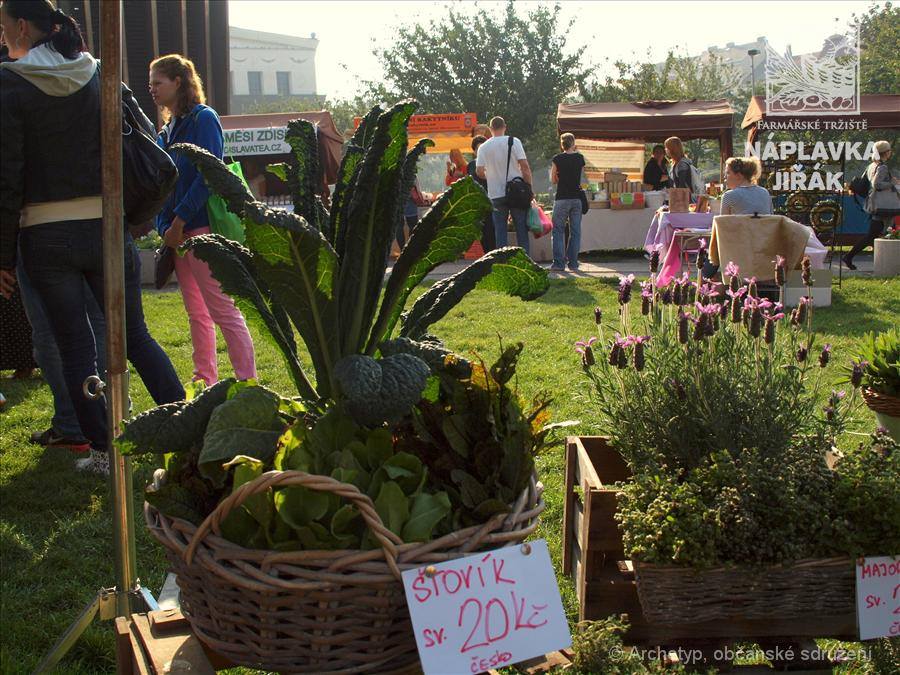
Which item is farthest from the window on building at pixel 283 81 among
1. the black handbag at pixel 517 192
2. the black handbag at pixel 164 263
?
the black handbag at pixel 164 263

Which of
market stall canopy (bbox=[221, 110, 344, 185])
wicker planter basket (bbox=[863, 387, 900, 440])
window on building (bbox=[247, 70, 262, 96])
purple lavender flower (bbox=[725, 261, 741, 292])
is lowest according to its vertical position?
wicker planter basket (bbox=[863, 387, 900, 440])

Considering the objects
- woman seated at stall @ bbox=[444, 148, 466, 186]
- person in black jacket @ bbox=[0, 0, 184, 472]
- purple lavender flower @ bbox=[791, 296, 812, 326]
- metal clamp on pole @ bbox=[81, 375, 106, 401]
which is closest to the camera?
metal clamp on pole @ bbox=[81, 375, 106, 401]

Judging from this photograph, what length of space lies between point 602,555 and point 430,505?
966 millimetres

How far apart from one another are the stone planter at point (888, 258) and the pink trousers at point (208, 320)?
8326mm

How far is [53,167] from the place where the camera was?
3.14 meters

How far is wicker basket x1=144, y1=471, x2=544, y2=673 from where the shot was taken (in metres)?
1.13

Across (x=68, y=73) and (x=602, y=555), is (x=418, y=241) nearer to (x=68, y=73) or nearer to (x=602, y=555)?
(x=602, y=555)

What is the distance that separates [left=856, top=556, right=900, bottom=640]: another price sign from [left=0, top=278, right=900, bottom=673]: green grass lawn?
87cm

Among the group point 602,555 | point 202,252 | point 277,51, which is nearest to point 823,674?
point 602,555

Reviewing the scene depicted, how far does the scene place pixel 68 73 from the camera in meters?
3.05

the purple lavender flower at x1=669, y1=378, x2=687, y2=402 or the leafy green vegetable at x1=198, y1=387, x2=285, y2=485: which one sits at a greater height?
the leafy green vegetable at x1=198, y1=387, x2=285, y2=485

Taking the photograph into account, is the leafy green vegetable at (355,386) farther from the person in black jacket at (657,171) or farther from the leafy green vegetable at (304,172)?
the person in black jacket at (657,171)

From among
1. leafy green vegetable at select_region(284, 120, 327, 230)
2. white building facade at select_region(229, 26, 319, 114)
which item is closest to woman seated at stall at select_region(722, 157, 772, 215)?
leafy green vegetable at select_region(284, 120, 327, 230)

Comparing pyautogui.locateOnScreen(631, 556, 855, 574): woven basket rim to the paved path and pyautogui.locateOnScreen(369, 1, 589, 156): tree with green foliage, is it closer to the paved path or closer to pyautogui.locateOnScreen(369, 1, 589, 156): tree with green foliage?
the paved path
